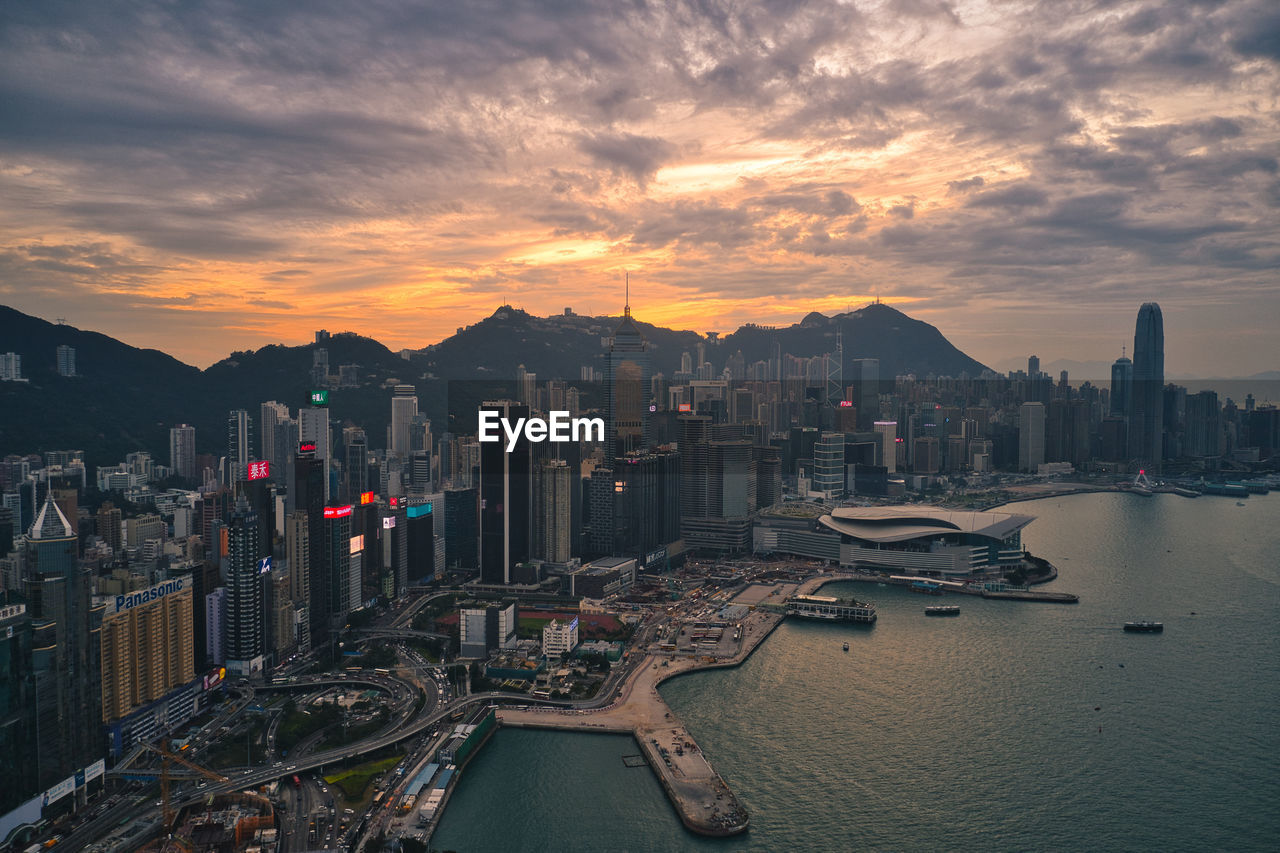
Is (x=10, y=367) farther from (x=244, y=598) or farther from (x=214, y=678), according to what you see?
(x=214, y=678)

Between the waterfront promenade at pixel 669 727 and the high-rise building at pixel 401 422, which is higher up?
the high-rise building at pixel 401 422

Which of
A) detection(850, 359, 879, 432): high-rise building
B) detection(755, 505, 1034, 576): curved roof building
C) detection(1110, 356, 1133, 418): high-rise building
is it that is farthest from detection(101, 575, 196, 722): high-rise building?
detection(1110, 356, 1133, 418): high-rise building

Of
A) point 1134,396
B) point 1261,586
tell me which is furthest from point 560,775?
point 1134,396

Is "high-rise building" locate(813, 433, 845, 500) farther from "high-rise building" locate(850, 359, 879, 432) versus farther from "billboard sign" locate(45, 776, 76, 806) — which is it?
"billboard sign" locate(45, 776, 76, 806)

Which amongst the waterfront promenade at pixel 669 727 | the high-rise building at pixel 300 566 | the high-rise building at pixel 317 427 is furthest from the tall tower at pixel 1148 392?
the high-rise building at pixel 300 566

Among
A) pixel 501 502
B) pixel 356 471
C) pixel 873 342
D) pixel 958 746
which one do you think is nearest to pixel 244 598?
pixel 501 502

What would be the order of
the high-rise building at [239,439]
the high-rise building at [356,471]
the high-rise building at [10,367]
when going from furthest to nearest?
the high-rise building at [239,439]
the high-rise building at [356,471]
the high-rise building at [10,367]

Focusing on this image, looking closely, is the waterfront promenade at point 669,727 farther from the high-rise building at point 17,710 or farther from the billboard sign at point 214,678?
the high-rise building at point 17,710
